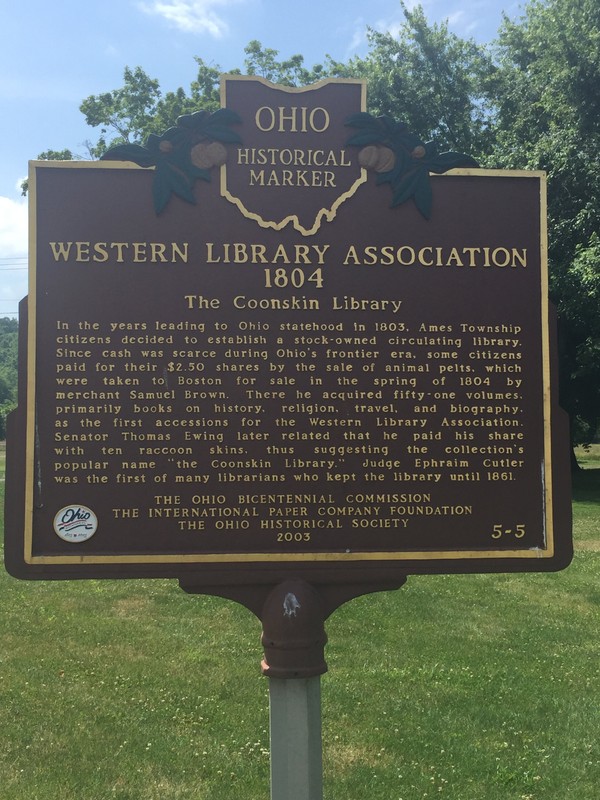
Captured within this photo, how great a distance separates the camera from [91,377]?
3066 millimetres

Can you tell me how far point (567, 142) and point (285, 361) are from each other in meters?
15.8

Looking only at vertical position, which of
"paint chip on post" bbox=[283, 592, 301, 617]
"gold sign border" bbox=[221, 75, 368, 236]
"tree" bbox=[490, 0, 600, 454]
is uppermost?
"tree" bbox=[490, 0, 600, 454]

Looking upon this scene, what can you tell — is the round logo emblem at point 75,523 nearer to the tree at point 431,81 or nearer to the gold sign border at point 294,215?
the gold sign border at point 294,215

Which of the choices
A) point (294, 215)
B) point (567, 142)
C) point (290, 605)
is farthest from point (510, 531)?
point (567, 142)

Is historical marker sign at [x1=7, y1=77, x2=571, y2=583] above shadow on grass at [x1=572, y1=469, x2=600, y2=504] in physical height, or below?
above

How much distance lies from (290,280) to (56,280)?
1.04m

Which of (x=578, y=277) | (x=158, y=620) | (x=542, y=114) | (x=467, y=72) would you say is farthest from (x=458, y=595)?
(x=467, y=72)

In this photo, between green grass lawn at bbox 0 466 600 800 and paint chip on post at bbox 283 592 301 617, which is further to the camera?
green grass lawn at bbox 0 466 600 800

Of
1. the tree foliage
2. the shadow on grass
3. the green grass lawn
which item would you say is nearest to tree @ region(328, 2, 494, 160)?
the tree foliage

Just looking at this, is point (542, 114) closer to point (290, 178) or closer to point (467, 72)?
point (467, 72)

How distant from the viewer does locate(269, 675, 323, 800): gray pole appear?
3021 mm

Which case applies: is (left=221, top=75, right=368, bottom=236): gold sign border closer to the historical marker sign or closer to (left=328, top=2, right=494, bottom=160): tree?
the historical marker sign

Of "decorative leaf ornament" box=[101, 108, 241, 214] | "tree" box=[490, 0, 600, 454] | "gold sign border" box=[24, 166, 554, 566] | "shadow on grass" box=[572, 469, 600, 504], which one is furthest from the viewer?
"shadow on grass" box=[572, 469, 600, 504]

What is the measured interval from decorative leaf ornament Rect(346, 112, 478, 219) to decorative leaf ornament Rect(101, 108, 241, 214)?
0.58m
